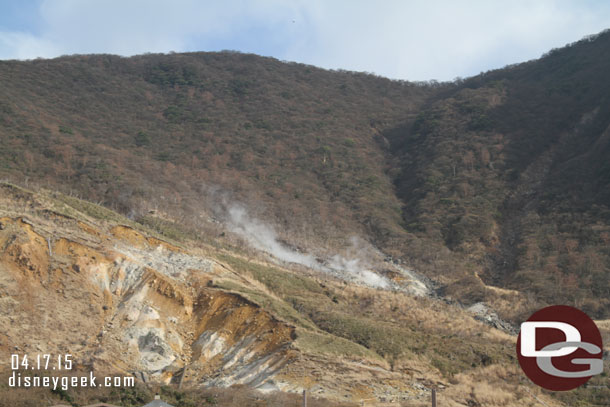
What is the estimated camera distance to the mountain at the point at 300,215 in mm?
19844

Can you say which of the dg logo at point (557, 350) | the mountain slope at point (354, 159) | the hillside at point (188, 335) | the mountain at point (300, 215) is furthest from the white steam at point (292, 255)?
the dg logo at point (557, 350)

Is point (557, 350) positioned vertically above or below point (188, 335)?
below

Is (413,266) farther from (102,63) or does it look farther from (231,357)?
(102,63)

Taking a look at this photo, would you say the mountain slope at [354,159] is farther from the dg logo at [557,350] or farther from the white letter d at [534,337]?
the white letter d at [534,337]

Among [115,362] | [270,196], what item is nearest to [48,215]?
[115,362]

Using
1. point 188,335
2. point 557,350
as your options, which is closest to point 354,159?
point 188,335

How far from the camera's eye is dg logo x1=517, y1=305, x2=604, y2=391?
1377cm

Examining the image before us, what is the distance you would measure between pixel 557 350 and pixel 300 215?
43531 mm

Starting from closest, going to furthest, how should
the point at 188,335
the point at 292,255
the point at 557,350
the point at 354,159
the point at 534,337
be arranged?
the point at 557,350
the point at 534,337
the point at 188,335
the point at 292,255
the point at 354,159

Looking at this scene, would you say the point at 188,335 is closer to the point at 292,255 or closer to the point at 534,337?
the point at 534,337

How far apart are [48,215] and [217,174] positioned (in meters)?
39.0

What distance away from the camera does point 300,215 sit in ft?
185

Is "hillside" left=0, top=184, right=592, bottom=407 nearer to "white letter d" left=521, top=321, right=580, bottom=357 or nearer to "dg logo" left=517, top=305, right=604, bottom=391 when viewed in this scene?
"dg logo" left=517, top=305, right=604, bottom=391

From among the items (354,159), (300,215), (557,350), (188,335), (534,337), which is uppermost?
(354,159)
